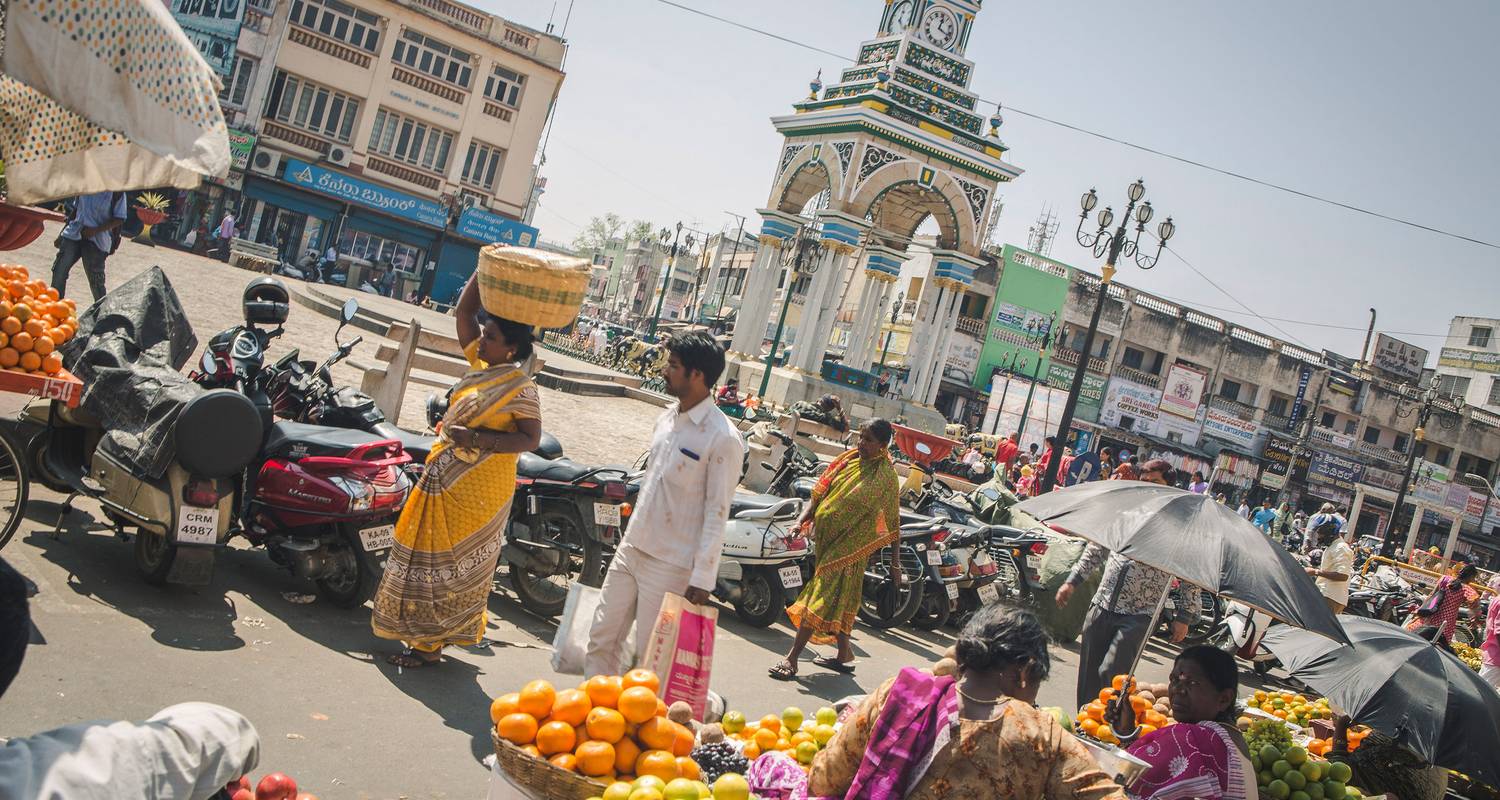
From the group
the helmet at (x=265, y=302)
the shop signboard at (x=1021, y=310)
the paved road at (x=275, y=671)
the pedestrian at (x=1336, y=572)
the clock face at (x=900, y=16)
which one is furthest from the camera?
the shop signboard at (x=1021, y=310)

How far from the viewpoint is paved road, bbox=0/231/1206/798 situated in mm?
3951

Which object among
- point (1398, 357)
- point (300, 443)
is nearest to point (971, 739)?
point (300, 443)

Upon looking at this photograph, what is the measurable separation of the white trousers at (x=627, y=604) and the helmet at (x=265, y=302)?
9.96ft

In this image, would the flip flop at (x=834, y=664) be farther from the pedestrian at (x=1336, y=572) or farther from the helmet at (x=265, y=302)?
the pedestrian at (x=1336, y=572)

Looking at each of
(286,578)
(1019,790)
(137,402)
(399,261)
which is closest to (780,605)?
(286,578)

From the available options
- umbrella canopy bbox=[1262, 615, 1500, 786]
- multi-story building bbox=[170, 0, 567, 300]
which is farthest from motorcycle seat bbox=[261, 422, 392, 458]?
multi-story building bbox=[170, 0, 567, 300]

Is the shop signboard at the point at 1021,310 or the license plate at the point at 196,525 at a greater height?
the shop signboard at the point at 1021,310

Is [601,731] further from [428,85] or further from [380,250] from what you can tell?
[428,85]

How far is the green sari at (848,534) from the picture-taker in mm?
6980

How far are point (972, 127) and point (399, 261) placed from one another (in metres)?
20.9

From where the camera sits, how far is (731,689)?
6.44 metres

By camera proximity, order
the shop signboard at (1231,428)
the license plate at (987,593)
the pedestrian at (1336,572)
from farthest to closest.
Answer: the shop signboard at (1231,428) → the pedestrian at (1336,572) → the license plate at (987,593)

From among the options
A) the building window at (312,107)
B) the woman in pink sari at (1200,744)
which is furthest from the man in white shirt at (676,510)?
the building window at (312,107)

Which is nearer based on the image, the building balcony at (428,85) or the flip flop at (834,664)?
the flip flop at (834,664)
